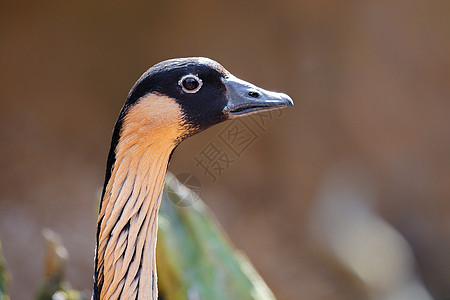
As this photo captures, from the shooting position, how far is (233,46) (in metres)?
6.61

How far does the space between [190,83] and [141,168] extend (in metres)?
0.32

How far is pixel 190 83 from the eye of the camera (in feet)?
6.23

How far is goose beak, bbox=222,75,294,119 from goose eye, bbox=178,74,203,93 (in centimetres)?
10

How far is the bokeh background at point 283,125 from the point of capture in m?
6.39

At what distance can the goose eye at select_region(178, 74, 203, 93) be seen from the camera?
188cm

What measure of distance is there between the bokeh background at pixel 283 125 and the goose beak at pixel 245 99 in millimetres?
4600
